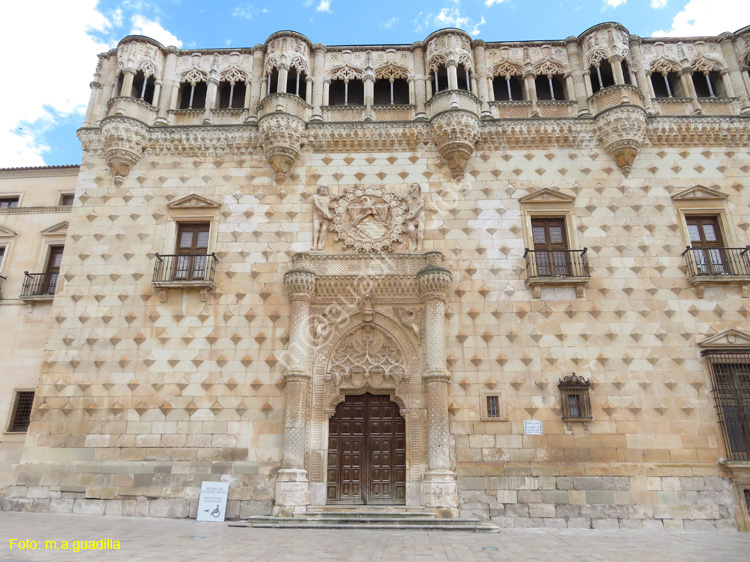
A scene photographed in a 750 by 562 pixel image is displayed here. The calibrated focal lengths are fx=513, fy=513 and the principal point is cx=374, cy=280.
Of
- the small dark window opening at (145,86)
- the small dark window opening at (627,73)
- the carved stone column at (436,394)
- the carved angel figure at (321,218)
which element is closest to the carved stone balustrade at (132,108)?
the small dark window opening at (145,86)

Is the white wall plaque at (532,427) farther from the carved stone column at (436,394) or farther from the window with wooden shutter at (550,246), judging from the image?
the window with wooden shutter at (550,246)

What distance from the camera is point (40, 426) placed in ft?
47.0

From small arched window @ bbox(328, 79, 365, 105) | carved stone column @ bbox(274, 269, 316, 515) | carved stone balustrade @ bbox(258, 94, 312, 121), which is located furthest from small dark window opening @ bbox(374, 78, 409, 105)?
carved stone column @ bbox(274, 269, 316, 515)

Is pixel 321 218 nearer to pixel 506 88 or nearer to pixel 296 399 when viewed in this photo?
pixel 296 399

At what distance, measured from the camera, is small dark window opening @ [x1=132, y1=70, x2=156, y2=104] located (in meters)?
17.6

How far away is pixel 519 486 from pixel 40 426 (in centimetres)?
1321

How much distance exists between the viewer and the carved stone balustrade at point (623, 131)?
16125mm

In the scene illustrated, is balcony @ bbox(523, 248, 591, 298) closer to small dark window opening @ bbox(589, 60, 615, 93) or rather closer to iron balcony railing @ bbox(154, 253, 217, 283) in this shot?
small dark window opening @ bbox(589, 60, 615, 93)

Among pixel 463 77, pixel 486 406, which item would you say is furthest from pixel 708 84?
pixel 486 406

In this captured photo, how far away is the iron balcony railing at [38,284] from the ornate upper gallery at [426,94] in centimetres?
461

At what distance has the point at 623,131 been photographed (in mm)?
16141

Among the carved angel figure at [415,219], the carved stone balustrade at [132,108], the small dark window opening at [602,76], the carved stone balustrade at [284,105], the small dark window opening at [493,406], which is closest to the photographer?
the small dark window opening at [493,406]

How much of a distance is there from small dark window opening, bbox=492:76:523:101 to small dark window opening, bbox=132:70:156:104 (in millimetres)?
11860

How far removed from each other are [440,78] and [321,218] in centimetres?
657
